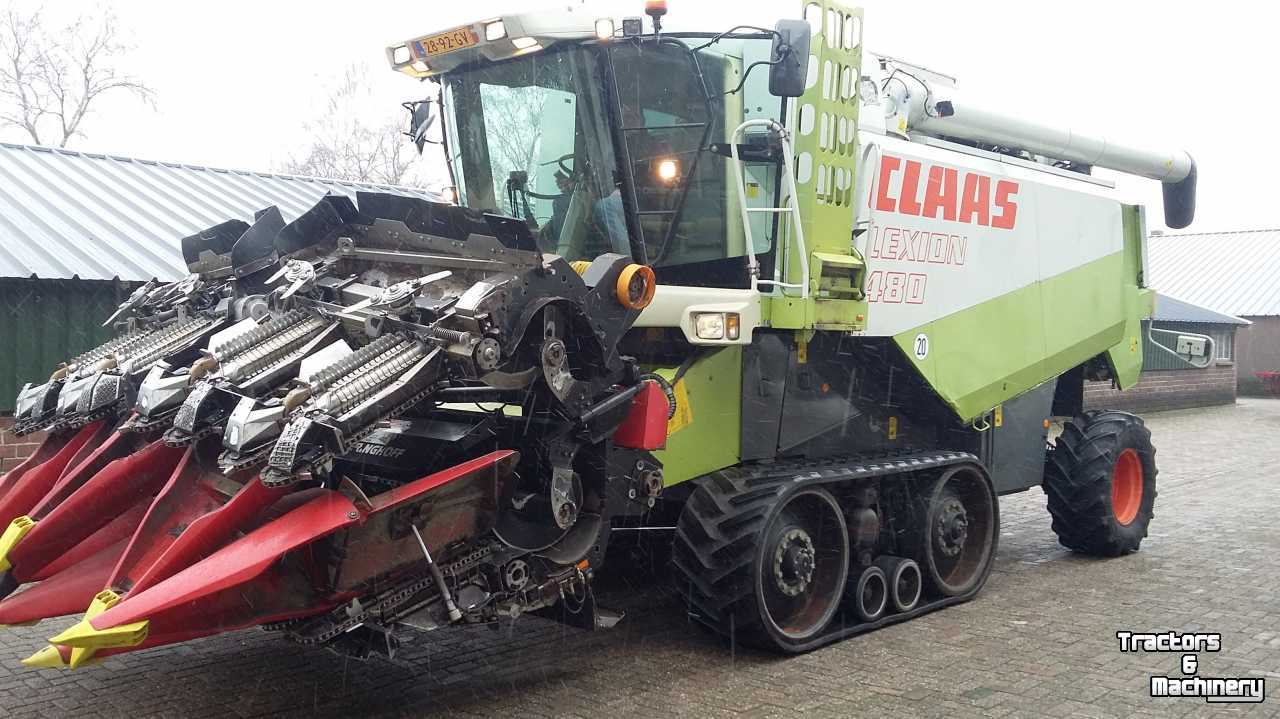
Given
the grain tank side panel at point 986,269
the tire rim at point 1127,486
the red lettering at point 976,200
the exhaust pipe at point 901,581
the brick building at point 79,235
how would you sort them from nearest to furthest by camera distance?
the exhaust pipe at point 901,581 < the grain tank side panel at point 986,269 < the red lettering at point 976,200 < the tire rim at point 1127,486 < the brick building at point 79,235

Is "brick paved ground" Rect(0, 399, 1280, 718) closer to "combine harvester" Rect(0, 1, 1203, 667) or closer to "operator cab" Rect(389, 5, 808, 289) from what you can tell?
"combine harvester" Rect(0, 1, 1203, 667)

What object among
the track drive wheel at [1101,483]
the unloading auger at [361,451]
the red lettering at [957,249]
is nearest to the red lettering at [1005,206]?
the red lettering at [957,249]

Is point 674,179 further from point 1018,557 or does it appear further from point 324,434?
point 1018,557

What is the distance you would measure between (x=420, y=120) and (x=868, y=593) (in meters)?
3.77

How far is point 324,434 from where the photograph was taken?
400cm

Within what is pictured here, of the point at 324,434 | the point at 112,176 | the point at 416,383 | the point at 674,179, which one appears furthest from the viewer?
the point at 112,176

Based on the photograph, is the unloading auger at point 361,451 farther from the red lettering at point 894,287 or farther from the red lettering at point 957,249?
the red lettering at point 957,249

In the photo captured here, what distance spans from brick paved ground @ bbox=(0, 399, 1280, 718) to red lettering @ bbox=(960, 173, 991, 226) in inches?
93.4

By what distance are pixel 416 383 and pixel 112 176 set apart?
9861mm

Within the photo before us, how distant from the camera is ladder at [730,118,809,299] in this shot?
5.96 meters

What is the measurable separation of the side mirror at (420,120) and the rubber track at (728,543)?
2670mm

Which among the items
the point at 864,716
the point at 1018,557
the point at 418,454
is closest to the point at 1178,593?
the point at 1018,557

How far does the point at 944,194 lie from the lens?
23.0ft

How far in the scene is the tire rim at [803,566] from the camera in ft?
18.8
